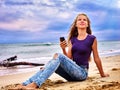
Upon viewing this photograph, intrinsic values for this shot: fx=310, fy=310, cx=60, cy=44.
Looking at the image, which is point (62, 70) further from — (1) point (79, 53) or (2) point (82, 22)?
(2) point (82, 22)

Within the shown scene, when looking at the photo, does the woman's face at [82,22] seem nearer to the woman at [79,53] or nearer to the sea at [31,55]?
the woman at [79,53]

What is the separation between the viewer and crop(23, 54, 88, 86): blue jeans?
4.87 m

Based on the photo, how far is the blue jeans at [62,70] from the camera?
→ 487cm

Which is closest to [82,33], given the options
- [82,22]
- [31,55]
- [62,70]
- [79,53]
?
[82,22]

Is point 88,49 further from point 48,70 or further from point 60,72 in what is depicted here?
point 48,70

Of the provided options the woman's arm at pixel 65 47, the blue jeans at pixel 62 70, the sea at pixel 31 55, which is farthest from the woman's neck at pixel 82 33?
the sea at pixel 31 55

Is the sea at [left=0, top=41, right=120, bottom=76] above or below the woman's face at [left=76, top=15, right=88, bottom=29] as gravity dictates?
below

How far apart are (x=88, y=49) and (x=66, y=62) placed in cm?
56

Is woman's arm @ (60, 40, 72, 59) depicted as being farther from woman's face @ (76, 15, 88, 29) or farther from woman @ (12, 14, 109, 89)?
woman's face @ (76, 15, 88, 29)

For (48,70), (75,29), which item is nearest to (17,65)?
(75,29)

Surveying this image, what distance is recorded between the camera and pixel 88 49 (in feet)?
18.4

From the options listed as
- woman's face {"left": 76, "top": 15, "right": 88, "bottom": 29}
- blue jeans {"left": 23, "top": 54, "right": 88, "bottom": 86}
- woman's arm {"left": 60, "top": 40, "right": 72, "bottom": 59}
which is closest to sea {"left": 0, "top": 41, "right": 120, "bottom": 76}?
woman's arm {"left": 60, "top": 40, "right": 72, "bottom": 59}

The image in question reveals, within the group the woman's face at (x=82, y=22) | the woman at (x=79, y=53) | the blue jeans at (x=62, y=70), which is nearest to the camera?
the blue jeans at (x=62, y=70)

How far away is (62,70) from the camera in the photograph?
5.49 meters
